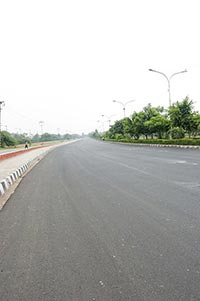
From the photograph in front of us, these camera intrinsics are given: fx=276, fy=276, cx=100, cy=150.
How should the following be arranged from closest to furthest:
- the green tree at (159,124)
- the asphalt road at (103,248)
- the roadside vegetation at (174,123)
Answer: the asphalt road at (103,248), the roadside vegetation at (174,123), the green tree at (159,124)

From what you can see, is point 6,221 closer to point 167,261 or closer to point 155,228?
point 155,228

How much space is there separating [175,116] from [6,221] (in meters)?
30.8

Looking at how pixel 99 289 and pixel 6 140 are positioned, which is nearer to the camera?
pixel 99 289

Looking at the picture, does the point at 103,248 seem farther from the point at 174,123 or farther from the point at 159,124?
the point at 159,124

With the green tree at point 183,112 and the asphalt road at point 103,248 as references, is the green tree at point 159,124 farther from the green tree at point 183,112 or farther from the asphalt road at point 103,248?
the asphalt road at point 103,248

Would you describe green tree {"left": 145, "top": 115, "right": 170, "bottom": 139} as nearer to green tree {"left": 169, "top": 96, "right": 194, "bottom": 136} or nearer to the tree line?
the tree line

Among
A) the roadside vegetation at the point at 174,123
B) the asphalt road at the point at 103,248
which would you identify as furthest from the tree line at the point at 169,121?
the asphalt road at the point at 103,248

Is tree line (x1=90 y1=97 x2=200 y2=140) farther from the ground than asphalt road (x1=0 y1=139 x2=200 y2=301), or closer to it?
farther from the ground

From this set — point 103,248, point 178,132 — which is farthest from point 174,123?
point 103,248

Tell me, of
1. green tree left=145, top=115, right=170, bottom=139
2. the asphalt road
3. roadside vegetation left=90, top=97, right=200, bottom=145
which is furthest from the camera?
green tree left=145, top=115, right=170, bottom=139

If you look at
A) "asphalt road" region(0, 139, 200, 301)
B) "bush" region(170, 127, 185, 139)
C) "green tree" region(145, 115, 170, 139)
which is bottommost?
"asphalt road" region(0, 139, 200, 301)

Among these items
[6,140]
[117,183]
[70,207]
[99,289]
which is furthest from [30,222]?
[6,140]

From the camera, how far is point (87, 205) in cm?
624

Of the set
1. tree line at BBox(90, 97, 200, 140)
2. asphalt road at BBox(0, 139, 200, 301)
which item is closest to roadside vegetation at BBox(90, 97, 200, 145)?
tree line at BBox(90, 97, 200, 140)
